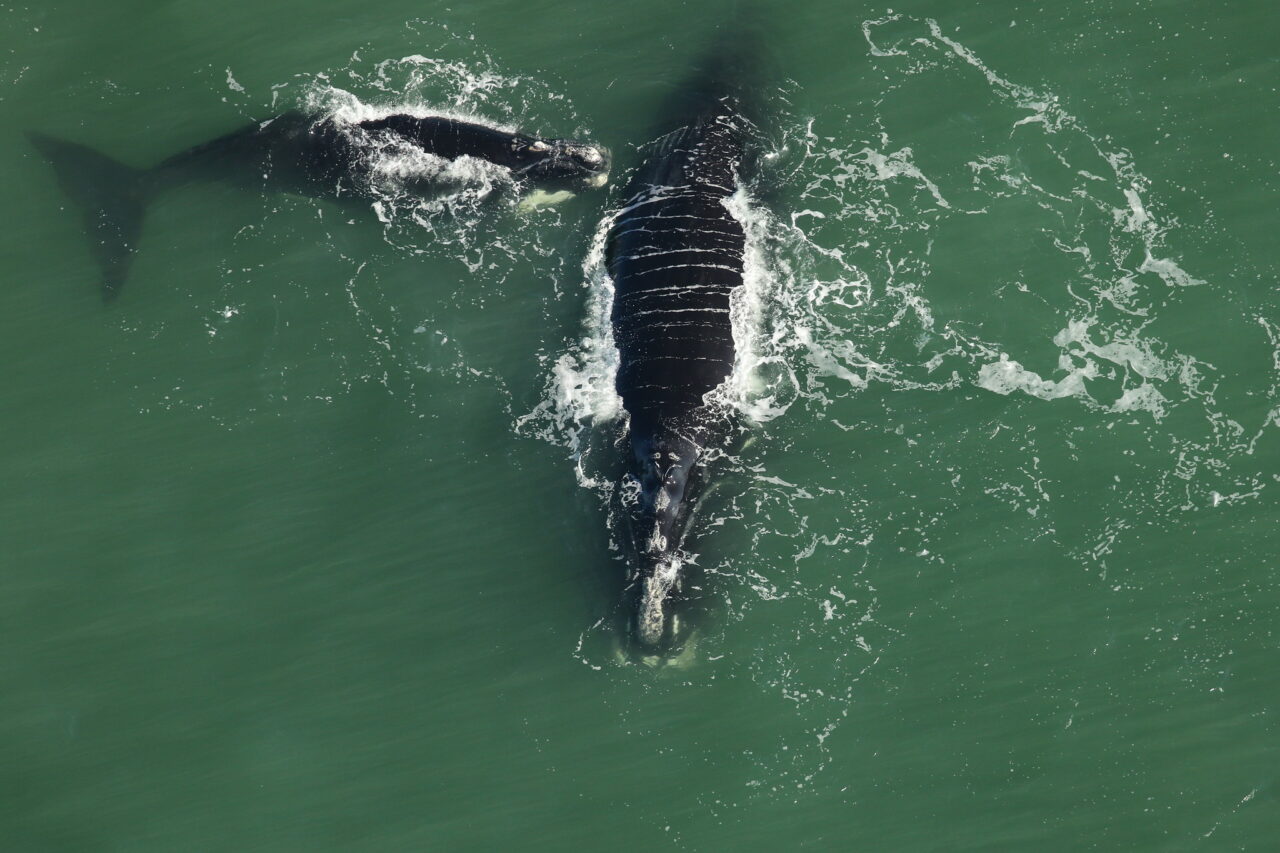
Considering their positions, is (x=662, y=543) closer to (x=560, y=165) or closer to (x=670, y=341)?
(x=670, y=341)

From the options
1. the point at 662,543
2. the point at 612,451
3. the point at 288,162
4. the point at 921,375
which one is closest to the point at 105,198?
the point at 288,162

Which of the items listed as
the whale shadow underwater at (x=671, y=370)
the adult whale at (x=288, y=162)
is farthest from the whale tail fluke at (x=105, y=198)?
the whale shadow underwater at (x=671, y=370)

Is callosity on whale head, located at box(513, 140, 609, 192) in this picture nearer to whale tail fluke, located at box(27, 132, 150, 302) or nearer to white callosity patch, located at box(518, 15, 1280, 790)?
white callosity patch, located at box(518, 15, 1280, 790)

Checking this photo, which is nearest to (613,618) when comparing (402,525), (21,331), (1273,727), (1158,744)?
(402,525)

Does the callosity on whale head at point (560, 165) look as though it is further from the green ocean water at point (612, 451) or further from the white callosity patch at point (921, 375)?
the white callosity patch at point (921, 375)

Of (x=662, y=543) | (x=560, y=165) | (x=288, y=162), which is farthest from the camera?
(x=288, y=162)

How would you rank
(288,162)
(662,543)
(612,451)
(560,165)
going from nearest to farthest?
(662,543)
(612,451)
(560,165)
(288,162)

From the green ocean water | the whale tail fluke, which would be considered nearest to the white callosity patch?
the green ocean water
